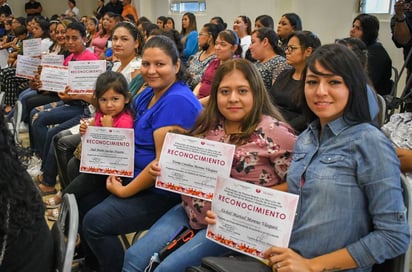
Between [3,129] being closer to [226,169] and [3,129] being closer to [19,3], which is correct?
[226,169]

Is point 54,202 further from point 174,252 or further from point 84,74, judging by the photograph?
point 174,252

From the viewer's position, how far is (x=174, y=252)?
1752 millimetres

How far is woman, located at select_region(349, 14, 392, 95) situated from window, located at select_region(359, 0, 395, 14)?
1.73 metres

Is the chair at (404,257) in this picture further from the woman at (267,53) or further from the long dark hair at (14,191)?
the woman at (267,53)

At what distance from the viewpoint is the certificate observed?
173 centimetres

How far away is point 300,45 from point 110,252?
6.85 feet

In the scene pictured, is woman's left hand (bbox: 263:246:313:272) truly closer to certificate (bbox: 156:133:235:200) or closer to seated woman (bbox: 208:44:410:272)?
seated woman (bbox: 208:44:410:272)

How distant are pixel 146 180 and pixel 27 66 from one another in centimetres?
314

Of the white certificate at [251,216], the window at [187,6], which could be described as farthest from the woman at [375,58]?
the window at [187,6]

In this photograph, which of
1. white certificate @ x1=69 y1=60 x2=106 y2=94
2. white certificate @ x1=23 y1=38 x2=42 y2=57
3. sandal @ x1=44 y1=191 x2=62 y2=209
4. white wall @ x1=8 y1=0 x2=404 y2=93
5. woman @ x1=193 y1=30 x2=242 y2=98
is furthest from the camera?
white wall @ x1=8 y1=0 x2=404 y2=93

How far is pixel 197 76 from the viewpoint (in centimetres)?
470

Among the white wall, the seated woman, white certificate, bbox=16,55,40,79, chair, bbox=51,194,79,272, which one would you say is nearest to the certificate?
the seated woman

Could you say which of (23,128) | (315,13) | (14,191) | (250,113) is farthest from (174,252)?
(315,13)

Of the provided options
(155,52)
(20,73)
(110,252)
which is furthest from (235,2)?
(110,252)
